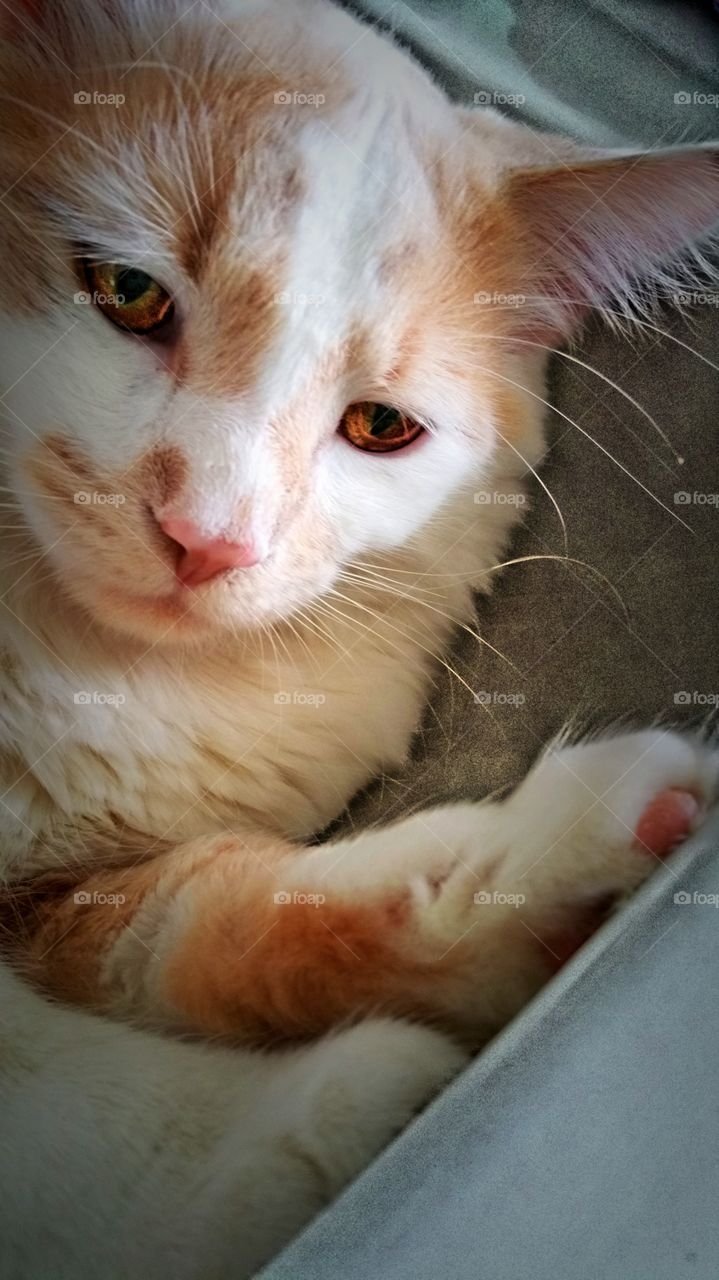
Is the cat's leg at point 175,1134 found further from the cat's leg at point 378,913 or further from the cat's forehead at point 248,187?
the cat's forehead at point 248,187

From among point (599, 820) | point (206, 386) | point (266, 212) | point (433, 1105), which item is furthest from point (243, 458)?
point (433, 1105)

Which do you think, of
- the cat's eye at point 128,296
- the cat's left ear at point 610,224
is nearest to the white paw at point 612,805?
the cat's left ear at point 610,224

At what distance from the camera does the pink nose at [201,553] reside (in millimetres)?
794

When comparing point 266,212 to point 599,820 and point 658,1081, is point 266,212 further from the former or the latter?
point 658,1081

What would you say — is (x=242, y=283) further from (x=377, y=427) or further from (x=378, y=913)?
(x=378, y=913)

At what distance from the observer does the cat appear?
0.80m

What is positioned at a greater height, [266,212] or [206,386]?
[266,212]

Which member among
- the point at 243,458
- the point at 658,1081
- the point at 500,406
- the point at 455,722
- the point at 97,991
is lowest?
the point at 97,991

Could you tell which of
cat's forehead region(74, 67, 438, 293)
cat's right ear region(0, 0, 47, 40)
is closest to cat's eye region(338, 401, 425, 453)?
cat's forehead region(74, 67, 438, 293)

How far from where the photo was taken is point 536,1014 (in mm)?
837

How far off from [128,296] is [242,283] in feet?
0.32

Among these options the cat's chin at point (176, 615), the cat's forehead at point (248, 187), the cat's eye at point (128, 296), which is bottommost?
the cat's chin at point (176, 615)

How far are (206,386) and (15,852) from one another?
433 mm

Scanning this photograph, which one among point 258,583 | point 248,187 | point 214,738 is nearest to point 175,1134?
point 214,738
